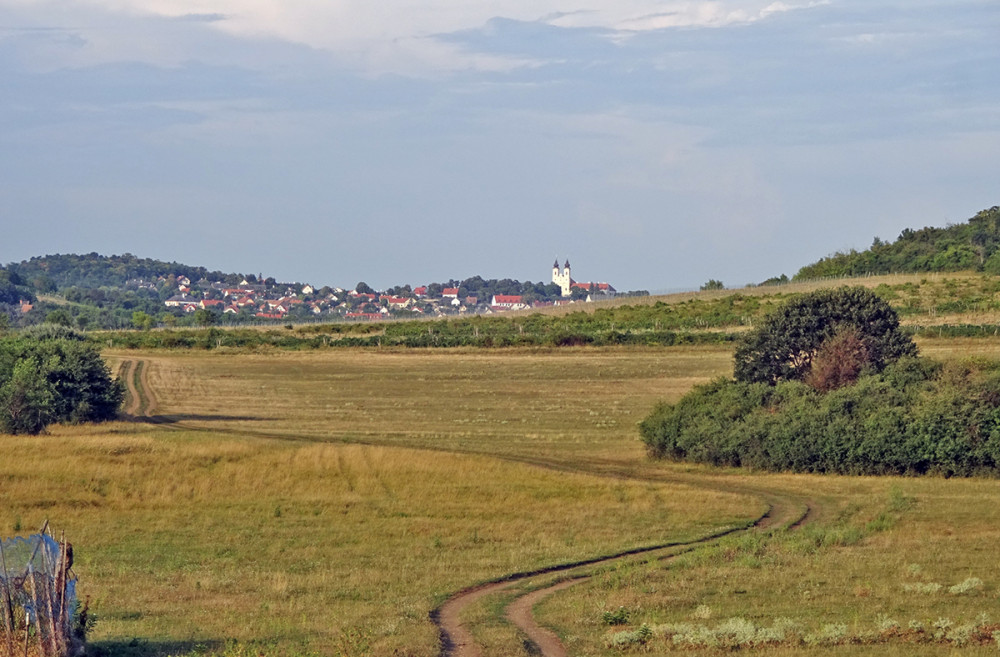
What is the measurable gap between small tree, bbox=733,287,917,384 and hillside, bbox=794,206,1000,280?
67.5 m

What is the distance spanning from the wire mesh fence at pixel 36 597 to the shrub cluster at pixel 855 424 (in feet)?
94.6

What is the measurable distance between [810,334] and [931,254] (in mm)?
93917

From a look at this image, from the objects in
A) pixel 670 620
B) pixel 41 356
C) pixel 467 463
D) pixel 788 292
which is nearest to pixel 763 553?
pixel 670 620

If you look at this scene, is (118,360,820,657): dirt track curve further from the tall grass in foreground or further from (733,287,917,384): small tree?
(733,287,917,384): small tree

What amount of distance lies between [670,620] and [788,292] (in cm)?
9893

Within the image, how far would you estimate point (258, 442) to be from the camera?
4488 centimetres

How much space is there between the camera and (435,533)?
1120 inches

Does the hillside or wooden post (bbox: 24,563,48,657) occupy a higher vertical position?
the hillside

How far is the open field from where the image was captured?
746 inches

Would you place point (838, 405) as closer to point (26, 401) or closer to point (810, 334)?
point (810, 334)

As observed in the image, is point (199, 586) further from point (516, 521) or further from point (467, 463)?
point (467, 463)

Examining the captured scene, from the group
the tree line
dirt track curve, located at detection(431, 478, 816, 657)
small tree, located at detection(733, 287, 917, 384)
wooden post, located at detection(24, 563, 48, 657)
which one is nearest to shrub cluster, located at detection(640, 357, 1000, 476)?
the tree line

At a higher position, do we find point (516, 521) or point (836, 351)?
point (836, 351)

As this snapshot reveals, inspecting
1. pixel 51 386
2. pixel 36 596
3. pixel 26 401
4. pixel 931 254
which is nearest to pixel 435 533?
pixel 36 596
